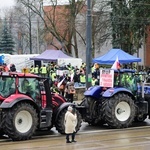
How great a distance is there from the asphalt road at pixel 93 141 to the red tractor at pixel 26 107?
1.31 ft

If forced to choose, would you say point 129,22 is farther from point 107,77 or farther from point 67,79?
point 107,77

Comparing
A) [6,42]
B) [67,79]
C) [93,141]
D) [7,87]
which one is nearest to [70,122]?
[93,141]

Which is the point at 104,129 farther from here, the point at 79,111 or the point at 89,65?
the point at 89,65

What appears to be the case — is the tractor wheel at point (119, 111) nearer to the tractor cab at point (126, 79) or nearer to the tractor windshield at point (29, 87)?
the tractor cab at point (126, 79)

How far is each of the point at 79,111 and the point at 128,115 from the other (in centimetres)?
192

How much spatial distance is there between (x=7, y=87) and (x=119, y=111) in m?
4.62

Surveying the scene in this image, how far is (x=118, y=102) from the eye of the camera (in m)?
15.9

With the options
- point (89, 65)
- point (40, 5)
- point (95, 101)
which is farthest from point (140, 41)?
point (95, 101)

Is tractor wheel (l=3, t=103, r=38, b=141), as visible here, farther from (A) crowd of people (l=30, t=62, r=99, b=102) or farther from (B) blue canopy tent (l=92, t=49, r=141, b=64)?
(B) blue canopy tent (l=92, t=49, r=141, b=64)

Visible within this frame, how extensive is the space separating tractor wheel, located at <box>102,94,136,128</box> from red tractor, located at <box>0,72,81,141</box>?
150cm

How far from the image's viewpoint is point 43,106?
1438 cm

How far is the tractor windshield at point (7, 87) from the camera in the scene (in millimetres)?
13523

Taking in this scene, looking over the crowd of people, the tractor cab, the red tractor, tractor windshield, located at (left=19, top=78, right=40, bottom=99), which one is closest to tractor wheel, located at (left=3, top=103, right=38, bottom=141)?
the red tractor

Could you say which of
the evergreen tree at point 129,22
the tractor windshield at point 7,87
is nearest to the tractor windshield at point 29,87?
the tractor windshield at point 7,87
